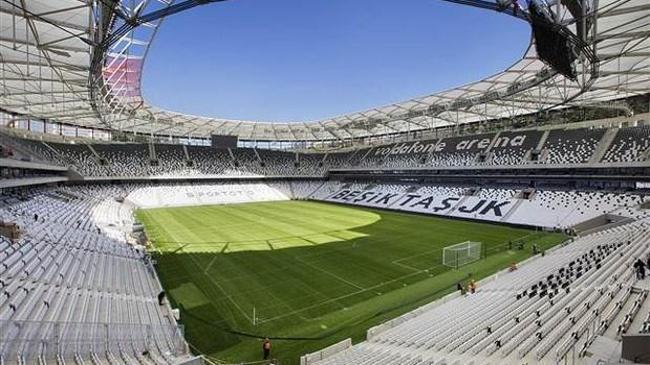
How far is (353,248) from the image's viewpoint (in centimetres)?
2472

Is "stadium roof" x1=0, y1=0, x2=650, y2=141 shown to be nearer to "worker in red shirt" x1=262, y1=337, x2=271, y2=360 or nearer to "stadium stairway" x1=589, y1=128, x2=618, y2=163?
"stadium stairway" x1=589, y1=128, x2=618, y2=163

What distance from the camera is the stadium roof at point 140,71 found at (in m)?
15.3

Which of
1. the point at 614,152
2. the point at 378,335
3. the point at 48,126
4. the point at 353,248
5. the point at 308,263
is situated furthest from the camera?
the point at 48,126

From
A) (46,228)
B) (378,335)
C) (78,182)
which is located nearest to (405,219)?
(378,335)

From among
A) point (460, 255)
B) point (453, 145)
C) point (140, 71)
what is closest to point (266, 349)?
point (460, 255)

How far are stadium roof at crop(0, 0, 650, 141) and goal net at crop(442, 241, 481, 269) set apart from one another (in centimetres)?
1243

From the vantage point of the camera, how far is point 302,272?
64.0 feet

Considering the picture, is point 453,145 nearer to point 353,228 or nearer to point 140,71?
point 353,228

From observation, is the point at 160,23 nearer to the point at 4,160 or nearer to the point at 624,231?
the point at 4,160

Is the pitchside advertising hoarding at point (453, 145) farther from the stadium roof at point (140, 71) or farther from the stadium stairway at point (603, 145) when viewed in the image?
the stadium stairway at point (603, 145)

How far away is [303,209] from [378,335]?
3363 cm

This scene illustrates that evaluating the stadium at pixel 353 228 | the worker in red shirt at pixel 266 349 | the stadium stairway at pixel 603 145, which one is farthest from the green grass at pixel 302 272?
the stadium stairway at pixel 603 145

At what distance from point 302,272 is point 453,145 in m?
37.2

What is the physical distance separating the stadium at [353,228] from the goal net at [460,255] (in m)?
0.17
